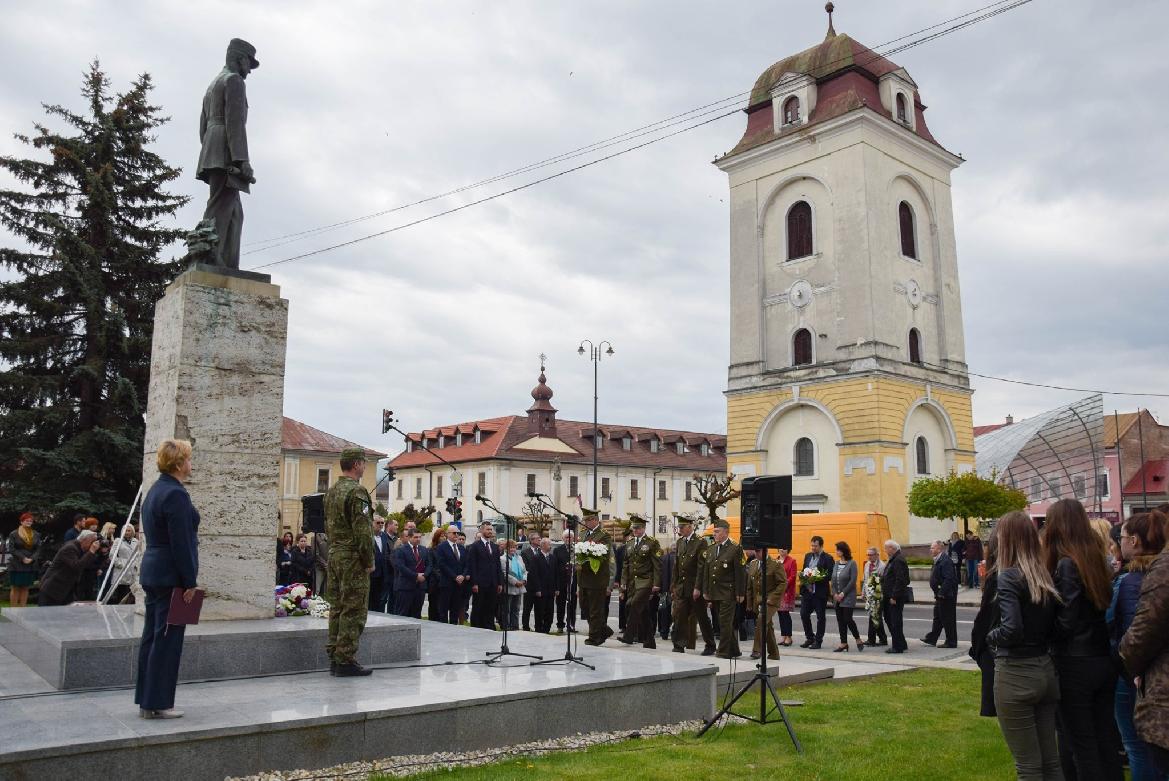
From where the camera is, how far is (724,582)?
12.7 m

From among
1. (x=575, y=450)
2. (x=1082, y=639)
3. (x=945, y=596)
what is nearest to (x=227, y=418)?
(x=1082, y=639)

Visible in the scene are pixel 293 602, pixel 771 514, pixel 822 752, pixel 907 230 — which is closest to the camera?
pixel 822 752

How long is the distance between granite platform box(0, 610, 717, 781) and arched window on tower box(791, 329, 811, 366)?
31500 mm

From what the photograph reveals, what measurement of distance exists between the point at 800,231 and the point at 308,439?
129 feet

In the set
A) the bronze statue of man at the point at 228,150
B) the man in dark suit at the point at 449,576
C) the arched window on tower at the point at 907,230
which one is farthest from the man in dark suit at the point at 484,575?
the arched window on tower at the point at 907,230

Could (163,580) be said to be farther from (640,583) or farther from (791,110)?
(791,110)

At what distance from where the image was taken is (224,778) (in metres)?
5.63

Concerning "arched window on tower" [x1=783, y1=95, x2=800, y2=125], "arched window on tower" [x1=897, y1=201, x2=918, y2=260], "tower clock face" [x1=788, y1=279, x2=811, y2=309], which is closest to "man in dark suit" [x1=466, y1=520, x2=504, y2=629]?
"tower clock face" [x1=788, y1=279, x2=811, y2=309]

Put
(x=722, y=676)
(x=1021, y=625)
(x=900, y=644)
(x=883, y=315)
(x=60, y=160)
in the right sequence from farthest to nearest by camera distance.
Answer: (x=883, y=315) < (x=60, y=160) < (x=900, y=644) < (x=722, y=676) < (x=1021, y=625)

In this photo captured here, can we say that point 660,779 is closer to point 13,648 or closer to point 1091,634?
point 1091,634

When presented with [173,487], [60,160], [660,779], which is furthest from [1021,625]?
[60,160]

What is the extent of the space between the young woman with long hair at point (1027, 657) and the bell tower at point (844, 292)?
3182cm

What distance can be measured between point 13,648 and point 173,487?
13.4ft

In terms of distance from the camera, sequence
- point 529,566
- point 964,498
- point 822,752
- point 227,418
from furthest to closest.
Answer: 1. point 964,498
2. point 529,566
3. point 227,418
4. point 822,752
